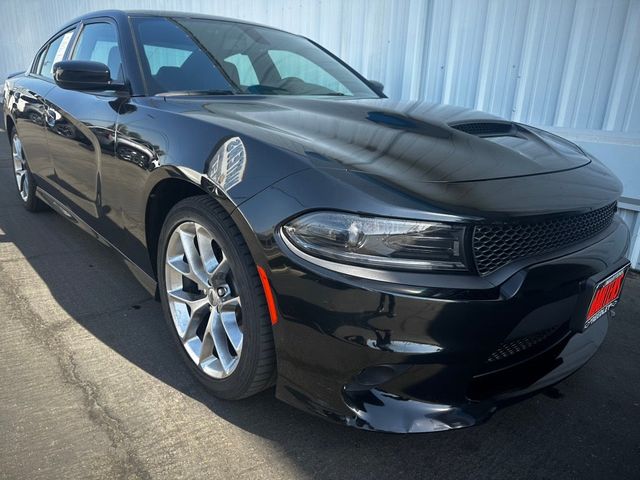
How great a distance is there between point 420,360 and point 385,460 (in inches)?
20.2

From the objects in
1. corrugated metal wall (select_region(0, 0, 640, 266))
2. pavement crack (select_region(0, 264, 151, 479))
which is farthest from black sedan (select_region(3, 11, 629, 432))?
corrugated metal wall (select_region(0, 0, 640, 266))

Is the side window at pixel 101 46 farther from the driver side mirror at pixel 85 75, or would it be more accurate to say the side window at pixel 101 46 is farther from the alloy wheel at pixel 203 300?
the alloy wheel at pixel 203 300

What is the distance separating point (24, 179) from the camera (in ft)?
13.8

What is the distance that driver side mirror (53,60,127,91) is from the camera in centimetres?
231

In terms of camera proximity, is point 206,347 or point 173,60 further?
point 173,60

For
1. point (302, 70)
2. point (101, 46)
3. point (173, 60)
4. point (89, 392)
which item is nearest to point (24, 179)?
point (101, 46)

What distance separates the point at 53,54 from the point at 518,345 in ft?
12.8

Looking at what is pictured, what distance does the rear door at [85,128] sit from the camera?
8.06ft

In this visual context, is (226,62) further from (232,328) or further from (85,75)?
(232,328)

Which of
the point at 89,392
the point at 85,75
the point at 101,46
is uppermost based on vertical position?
the point at 101,46

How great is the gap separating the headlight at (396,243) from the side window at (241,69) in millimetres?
1350

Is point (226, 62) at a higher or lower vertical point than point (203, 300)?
higher

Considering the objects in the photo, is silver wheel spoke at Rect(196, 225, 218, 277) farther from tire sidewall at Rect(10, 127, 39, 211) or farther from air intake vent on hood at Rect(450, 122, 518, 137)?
tire sidewall at Rect(10, 127, 39, 211)

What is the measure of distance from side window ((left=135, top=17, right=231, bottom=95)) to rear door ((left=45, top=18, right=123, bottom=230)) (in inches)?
6.9
